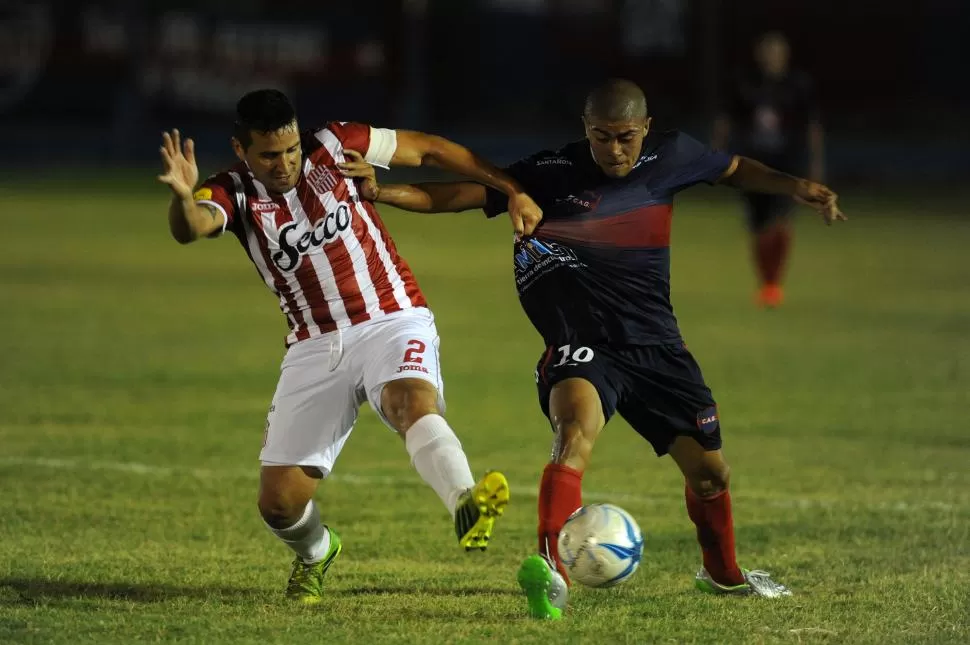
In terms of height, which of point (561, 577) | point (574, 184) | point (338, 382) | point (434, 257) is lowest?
point (434, 257)

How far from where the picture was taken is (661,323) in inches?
238

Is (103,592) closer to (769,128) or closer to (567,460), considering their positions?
(567,460)

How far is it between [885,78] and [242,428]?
28521 millimetres

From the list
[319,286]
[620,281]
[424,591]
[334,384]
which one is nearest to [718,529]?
[620,281]

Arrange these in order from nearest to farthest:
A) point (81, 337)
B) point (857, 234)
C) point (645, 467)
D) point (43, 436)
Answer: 1. point (645, 467)
2. point (43, 436)
3. point (81, 337)
4. point (857, 234)

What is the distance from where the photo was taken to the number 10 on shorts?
5895 mm

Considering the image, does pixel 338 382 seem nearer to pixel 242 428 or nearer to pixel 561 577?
pixel 561 577

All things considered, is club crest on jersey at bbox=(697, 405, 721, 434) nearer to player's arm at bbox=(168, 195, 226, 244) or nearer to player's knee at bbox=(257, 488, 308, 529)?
player's knee at bbox=(257, 488, 308, 529)

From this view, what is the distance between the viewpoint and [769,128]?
16578 millimetres

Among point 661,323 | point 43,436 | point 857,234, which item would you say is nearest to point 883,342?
point 43,436

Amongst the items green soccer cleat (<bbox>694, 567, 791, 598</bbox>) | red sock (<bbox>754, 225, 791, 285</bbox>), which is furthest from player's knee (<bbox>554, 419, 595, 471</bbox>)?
red sock (<bbox>754, 225, 791, 285</bbox>)

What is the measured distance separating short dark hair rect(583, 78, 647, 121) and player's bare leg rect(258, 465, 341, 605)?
5.76 ft

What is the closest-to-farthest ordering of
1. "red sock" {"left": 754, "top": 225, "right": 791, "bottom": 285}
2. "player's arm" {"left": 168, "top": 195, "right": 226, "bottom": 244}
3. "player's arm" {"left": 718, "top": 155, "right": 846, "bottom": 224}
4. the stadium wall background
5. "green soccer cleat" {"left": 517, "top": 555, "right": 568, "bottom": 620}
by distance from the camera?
"green soccer cleat" {"left": 517, "top": 555, "right": 568, "bottom": 620}
"player's arm" {"left": 168, "top": 195, "right": 226, "bottom": 244}
"player's arm" {"left": 718, "top": 155, "right": 846, "bottom": 224}
"red sock" {"left": 754, "top": 225, "right": 791, "bottom": 285}
the stadium wall background

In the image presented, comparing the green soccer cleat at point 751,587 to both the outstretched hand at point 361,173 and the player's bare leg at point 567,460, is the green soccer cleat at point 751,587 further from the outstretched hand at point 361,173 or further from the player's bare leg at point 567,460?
the outstretched hand at point 361,173
